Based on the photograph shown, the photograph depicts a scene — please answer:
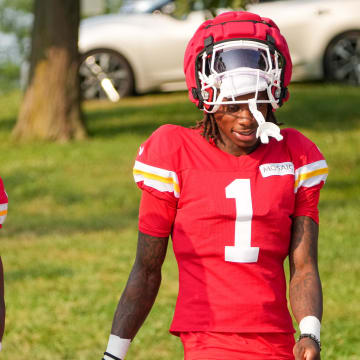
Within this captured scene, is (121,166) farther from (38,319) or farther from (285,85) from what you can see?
(285,85)

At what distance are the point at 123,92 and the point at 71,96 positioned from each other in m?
2.10

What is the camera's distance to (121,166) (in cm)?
1309

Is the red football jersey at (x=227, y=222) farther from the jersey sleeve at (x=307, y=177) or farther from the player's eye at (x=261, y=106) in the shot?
the player's eye at (x=261, y=106)

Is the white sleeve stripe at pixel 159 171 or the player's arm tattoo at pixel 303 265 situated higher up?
Result: the white sleeve stripe at pixel 159 171

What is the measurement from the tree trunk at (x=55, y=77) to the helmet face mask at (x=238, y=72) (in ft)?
36.8

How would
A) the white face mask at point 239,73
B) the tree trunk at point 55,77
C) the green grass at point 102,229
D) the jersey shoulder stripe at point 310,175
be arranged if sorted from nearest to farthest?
the white face mask at point 239,73 → the jersey shoulder stripe at point 310,175 → the green grass at point 102,229 → the tree trunk at point 55,77

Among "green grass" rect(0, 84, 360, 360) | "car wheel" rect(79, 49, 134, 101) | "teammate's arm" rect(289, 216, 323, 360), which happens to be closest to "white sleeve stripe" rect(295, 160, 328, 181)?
"teammate's arm" rect(289, 216, 323, 360)

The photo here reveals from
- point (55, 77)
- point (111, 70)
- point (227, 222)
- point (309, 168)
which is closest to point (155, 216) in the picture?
point (227, 222)

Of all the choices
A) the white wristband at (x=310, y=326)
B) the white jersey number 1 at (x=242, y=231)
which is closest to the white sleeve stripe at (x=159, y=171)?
the white jersey number 1 at (x=242, y=231)

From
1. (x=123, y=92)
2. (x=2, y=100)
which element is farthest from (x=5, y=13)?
(x=123, y=92)

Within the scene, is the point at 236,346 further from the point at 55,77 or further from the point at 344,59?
the point at 344,59

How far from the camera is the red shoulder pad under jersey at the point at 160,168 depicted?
3480 mm

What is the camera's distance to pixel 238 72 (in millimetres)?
3461

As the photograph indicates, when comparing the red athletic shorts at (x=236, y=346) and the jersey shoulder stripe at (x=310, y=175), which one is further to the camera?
the jersey shoulder stripe at (x=310, y=175)
